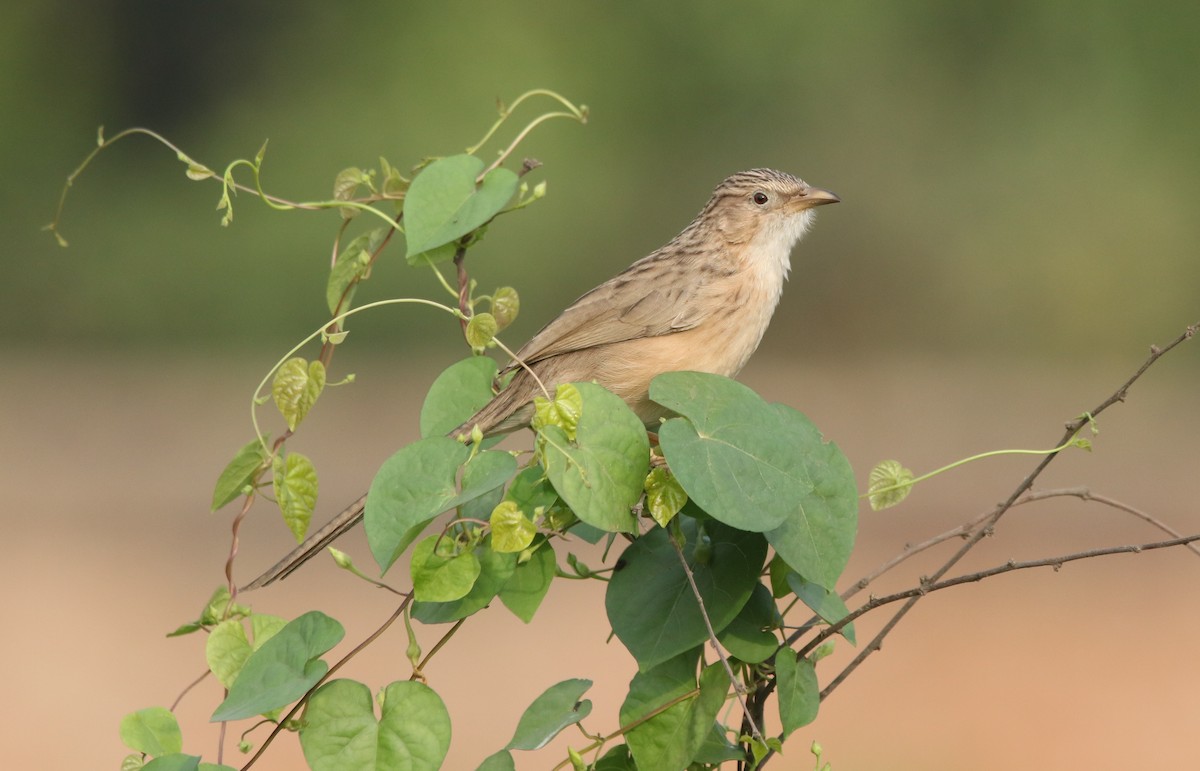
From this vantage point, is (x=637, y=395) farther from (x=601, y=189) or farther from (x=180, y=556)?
(x=601, y=189)

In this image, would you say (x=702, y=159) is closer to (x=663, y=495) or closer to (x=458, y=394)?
(x=458, y=394)

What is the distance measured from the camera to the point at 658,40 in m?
13.4

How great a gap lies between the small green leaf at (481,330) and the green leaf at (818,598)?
0.64 metres

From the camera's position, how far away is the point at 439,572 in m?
1.92

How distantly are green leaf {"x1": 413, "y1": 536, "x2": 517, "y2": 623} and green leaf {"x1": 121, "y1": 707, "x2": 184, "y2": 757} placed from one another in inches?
16.8

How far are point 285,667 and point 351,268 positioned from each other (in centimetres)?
86

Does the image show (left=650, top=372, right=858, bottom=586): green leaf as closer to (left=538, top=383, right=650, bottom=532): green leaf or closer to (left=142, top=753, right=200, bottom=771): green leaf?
(left=538, top=383, right=650, bottom=532): green leaf

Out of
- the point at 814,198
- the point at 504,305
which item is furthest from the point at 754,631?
the point at 814,198

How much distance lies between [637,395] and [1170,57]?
11498 mm

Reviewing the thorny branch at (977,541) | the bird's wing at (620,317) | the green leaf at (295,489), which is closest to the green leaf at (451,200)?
the green leaf at (295,489)

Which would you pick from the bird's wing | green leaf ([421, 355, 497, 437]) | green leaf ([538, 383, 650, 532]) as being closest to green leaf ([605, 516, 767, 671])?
green leaf ([538, 383, 650, 532])

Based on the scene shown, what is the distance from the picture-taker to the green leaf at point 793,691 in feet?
6.64

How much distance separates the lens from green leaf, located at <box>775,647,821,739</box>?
6.64 feet

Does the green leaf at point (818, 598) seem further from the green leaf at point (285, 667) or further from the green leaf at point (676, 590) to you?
the green leaf at point (285, 667)
